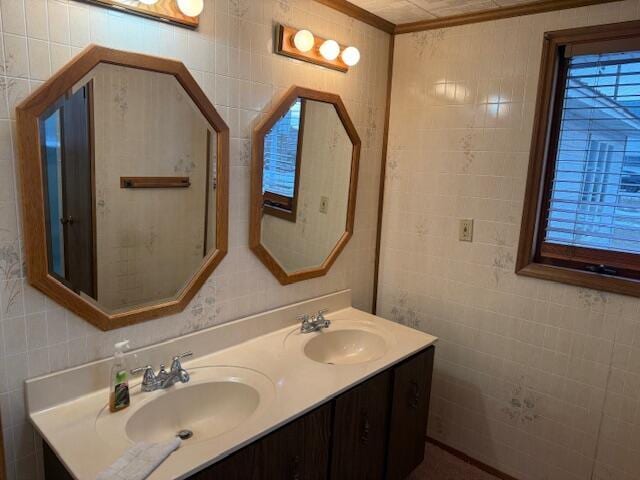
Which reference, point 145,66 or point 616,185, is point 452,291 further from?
point 145,66

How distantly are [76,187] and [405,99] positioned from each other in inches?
61.3

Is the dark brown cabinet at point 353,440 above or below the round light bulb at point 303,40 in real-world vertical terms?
below

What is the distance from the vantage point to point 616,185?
1737 mm

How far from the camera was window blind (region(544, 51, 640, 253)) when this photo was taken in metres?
1.69

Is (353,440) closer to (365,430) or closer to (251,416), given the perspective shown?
(365,430)

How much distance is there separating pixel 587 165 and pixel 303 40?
122cm

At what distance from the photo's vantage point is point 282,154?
1812mm

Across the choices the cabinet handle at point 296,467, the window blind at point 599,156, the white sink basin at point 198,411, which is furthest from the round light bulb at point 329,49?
the cabinet handle at point 296,467

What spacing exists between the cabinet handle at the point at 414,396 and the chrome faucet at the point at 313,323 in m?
0.43

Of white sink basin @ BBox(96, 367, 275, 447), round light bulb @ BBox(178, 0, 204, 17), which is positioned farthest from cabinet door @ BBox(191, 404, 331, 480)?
round light bulb @ BBox(178, 0, 204, 17)

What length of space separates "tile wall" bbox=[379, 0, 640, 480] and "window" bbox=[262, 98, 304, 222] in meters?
0.63

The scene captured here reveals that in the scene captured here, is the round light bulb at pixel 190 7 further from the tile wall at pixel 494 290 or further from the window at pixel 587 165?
the window at pixel 587 165

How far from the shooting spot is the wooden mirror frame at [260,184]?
1.70 m

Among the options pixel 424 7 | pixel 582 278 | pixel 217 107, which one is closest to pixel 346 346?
pixel 582 278
